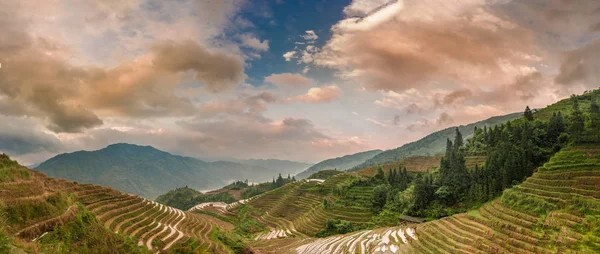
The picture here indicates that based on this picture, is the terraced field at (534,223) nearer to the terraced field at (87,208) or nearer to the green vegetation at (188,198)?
the terraced field at (87,208)

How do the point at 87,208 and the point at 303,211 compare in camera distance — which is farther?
the point at 303,211

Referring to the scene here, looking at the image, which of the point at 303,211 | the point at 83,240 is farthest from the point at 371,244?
the point at 303,211

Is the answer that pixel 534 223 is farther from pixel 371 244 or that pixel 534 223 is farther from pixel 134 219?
pixel 134 219

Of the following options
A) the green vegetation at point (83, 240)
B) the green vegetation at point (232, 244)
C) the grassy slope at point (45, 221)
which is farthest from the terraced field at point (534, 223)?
the grassy slope at point (45, 221)

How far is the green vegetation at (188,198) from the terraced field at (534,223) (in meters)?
132

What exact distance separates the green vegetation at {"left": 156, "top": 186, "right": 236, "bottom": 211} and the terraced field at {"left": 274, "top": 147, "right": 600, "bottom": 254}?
131987mm

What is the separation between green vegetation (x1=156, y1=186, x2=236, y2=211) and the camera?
518 feet

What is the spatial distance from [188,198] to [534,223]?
17776cm

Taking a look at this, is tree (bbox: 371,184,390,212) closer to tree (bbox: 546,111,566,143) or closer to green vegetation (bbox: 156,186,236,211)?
tree (bbox: 546,111,566,143)

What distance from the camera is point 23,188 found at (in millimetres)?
17484

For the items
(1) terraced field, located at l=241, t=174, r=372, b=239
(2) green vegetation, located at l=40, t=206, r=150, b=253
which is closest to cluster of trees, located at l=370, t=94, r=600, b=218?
(1) terraced field, located at l=241, t=174, r=372, b=239

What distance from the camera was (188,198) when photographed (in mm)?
175125

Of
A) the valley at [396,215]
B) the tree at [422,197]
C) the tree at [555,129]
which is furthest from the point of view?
the tree at [422,197]

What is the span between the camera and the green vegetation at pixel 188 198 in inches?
Answer: 6214
